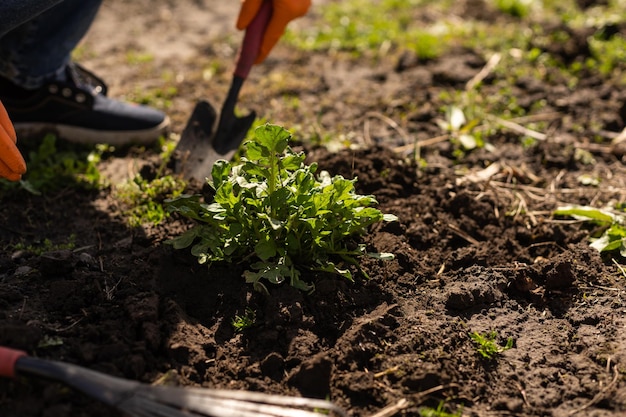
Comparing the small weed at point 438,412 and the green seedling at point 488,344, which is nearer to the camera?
the small weed at point 438,412

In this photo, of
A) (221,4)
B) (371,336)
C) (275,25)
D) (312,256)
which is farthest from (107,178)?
(221,4)

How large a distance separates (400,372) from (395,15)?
3458 mm

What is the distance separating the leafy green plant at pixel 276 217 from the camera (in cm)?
246

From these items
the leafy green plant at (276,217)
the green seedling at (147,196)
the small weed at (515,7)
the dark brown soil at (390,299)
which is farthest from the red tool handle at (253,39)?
the small weed at (515,7)

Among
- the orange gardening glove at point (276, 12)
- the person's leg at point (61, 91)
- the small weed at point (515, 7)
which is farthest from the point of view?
the small weed at point (515, 7)

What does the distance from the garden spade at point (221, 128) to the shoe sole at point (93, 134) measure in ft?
1.06

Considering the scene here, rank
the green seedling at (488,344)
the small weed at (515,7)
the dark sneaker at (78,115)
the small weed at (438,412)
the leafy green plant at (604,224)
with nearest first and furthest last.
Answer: the small weed at (438,412), the green seedling at (488,344), the leafy green plant at (604,224), the dark sneaker at (78,115), the small weed at (515,7)

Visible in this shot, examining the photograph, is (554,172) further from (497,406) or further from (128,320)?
(128,320)

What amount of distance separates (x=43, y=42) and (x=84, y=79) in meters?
0.43

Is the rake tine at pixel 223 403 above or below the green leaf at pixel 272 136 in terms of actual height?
below

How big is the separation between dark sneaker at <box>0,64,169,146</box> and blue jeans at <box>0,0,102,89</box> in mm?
93

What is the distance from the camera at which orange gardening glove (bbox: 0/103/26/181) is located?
7.94ft

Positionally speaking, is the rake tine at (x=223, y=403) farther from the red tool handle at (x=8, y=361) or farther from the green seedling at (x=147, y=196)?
the green seedling at (x=147, y=196)

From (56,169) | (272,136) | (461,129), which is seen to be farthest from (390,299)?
(56,169)
